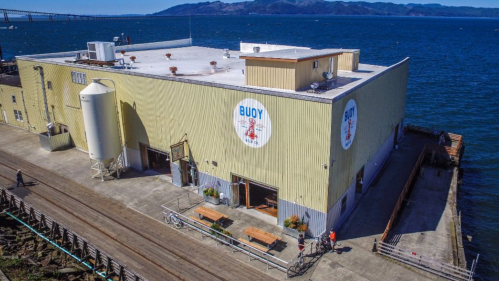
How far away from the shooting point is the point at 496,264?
29.3m

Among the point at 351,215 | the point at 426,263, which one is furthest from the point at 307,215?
the point at 426,263

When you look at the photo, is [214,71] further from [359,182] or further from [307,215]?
[307,215]

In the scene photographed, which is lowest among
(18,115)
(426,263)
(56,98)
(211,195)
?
(426,263)

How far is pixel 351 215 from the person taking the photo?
95.5 ft

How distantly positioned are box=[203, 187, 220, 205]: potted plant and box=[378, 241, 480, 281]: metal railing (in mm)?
12584

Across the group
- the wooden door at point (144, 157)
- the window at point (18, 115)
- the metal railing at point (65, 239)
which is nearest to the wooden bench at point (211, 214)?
the metal railing at point (65, 239)

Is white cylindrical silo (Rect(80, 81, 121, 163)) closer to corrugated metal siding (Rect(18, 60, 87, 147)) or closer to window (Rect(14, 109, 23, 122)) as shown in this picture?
corrugated metal siding (Rect(18, 60, 87, 147))

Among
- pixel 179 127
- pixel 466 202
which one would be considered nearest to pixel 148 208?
pixel 179 127

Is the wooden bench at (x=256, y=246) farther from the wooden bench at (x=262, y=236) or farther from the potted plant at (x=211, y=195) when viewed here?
the potted plant at (x=211, y=195)

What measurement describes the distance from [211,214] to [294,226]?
6.11 m

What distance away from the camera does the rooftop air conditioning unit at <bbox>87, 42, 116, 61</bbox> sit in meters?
38.9

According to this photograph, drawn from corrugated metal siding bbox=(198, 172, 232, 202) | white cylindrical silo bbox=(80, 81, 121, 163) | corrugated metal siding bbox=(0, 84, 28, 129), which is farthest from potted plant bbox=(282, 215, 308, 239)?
corrugated metal siding bbox=(0, 84, 28, 129)

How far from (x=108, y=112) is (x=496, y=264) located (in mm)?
34319

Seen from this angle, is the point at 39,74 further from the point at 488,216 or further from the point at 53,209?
the point at 488,216
